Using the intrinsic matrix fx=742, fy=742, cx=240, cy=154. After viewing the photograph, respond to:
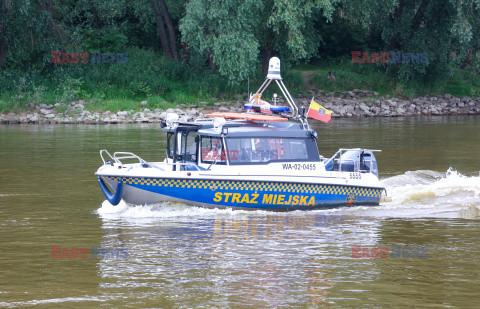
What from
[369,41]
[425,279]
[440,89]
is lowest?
[425,279]

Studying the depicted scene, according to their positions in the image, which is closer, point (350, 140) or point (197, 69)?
point (350, 140)

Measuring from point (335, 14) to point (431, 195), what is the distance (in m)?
33.5

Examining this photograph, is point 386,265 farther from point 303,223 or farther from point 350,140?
point 350,140

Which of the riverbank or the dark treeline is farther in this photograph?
the dark treeline

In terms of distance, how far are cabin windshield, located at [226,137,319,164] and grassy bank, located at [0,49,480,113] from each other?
87.5ft

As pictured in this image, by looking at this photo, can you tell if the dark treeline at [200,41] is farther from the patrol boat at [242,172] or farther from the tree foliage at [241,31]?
the patrol boat at [242,172]

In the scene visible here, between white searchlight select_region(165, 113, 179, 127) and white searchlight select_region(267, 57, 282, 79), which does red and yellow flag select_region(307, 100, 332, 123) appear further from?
white searchlight select_region(165, 113, 179, 127)

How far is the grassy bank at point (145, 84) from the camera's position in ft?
139

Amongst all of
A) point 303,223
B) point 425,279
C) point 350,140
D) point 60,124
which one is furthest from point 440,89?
point 425,279

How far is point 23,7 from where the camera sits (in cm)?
3844

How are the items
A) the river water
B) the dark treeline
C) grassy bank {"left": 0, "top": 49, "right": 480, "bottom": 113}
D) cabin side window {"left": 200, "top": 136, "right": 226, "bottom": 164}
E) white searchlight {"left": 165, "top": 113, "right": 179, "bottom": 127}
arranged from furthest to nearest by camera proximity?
grassy bank {"left": 0, "top": 49, "right": 480, "bottom": 113} → the dark treeline → white searchlight {"left": 165, "top": 113, "right": 179, "bottom": 127} → cabin side window {"left": 200, "top": 136, "right": 226, "bottom": 164} → the river water

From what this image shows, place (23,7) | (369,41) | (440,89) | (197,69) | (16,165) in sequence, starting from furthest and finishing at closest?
(369,41) < (440,89) < (197,69) < (23,7) < (16,165)

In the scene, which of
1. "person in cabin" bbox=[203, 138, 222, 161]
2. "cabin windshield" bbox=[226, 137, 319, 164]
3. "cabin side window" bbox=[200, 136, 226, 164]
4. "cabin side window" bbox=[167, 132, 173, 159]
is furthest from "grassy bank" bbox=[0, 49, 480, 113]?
"cabin windshield" bbox=[226, 137, 319, 164]

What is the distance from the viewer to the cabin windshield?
16516 millimetres
